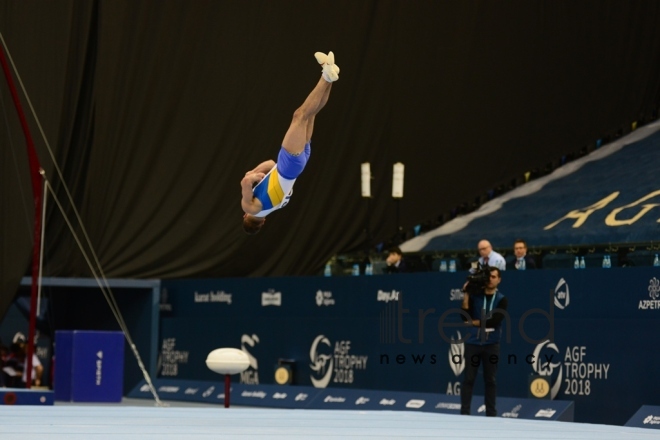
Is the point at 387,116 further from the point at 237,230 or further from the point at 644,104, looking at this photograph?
the point at 644,104

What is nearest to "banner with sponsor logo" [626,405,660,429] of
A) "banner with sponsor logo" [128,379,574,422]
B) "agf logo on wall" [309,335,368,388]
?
"banner with sponsor logo" [128,379,574,422]

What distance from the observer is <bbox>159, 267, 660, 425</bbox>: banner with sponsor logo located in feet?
35.4

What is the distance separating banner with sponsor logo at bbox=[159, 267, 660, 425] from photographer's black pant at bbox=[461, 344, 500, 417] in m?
0.09

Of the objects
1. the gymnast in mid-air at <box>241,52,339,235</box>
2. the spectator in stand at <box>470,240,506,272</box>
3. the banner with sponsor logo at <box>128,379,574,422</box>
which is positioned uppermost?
the gymnast in mid-air at <box>241,52,339,235</box>

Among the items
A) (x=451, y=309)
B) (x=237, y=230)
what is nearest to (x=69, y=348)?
(x=237, y=230)

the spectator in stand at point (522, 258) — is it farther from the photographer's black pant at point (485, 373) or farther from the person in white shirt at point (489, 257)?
the photographer's black pant at point (485, 373)

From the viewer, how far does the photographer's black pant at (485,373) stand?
10445mm

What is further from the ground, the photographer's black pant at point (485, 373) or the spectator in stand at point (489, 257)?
the spectator in stand at point (489, 257)

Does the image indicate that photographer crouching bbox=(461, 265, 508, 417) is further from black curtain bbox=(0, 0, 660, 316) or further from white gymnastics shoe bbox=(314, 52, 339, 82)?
black curtain bbox=(0, 0, 660, 316)

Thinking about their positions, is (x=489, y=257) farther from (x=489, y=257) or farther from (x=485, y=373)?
(x=485, y=373)

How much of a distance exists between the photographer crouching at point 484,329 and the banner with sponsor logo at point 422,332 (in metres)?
0.16

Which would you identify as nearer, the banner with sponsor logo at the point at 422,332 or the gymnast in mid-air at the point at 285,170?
the gymnast in mid-air at the point at 285,170

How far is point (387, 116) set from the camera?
18109 mm

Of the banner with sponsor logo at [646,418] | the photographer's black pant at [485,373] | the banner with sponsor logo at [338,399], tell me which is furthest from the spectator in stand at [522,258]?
the banner with sponsor logo at [646,418]
